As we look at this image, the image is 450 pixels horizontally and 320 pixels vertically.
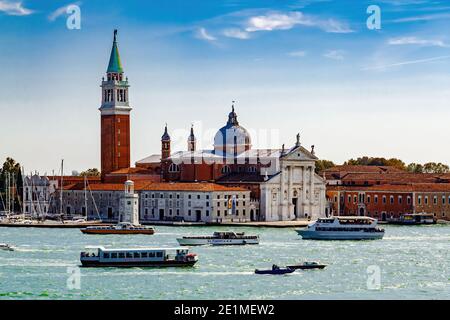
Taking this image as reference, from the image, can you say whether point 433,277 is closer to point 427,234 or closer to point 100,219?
point 427,234

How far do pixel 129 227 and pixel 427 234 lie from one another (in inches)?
354

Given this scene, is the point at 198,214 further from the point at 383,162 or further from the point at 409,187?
the point at 383,162

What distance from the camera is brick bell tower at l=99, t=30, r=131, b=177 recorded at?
44.2 metres

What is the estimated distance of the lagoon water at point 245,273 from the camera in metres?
17.5

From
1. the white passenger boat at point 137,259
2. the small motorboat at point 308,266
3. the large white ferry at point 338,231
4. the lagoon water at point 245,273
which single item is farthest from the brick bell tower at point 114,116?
the small motorboat at point 308,266

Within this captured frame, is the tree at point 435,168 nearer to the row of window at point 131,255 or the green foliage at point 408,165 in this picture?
the green foliage at point 408,165

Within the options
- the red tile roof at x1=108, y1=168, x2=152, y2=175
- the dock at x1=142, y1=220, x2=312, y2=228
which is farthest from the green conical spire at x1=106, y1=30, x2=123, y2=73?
the dock at x1=142, y1=220, x2=312, y2=228

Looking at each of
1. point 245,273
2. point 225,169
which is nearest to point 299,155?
Answer: point 225,169

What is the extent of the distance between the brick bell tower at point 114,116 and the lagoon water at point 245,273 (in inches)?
550

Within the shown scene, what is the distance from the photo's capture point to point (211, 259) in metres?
23.7

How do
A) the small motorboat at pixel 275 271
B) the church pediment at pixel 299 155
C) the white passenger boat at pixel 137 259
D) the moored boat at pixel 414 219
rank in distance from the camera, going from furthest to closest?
1. the church pediment at pixel 299 155
2. the moored boat at pixel 414 219
3. the white passenger boat at pixel 137 259
4. the small motorboat at pixel 275 271

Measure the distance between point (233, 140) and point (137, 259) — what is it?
23717 mm

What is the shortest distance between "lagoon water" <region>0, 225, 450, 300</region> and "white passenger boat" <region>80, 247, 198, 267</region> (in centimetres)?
34
